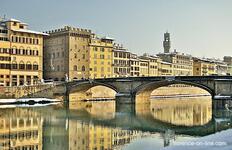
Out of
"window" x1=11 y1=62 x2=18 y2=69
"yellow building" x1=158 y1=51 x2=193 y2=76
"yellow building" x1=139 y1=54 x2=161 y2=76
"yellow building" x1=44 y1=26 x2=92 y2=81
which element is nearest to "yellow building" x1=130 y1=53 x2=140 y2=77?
"yellow building" x1=139 y1=54 x2=161 y2=76

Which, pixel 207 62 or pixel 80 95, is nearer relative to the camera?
pixel 80 95

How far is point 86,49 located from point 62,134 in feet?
238

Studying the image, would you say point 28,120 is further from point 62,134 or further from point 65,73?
point 65,73

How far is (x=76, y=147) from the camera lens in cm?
2694

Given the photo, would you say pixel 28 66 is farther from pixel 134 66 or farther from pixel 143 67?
pixel 143 67

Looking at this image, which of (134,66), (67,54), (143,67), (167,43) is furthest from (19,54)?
(167,43)

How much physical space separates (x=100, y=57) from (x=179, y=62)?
200ft

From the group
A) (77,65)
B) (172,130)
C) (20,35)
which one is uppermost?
(20,35)

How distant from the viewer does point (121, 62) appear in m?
118

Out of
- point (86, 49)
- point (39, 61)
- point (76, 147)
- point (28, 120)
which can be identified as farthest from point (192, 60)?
point (76, 147)

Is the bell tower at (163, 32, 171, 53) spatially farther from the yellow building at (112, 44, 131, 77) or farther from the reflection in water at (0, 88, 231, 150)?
the reflection in water at (0, 88, 231, 150)

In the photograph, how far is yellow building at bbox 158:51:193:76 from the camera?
157 m

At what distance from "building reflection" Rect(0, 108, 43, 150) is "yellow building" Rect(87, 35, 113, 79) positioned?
192 ft

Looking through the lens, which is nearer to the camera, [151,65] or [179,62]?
[151,65]
